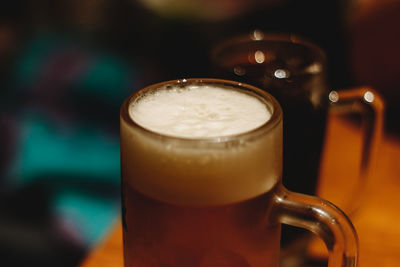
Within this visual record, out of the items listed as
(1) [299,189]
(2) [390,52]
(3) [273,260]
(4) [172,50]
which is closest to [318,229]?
(3) [273,260]

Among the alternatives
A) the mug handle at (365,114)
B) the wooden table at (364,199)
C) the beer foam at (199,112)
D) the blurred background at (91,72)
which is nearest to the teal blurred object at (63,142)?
the blurred background at (91,72)

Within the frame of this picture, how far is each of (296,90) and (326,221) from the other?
0.78 feet

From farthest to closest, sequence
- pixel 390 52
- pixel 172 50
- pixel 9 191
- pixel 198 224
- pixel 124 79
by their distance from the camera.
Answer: pixel 172 50, pixel 124 79, pixel 9 191, pixel 390 52, pixel 198 224

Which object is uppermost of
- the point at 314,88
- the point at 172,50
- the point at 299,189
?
the point at 314,88

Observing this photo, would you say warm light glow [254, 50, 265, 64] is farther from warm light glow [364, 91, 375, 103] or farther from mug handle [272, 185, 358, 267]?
mug handle [272, 185, 358, 267]

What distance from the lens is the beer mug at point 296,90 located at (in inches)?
26.1

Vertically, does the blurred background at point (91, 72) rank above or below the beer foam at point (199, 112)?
below

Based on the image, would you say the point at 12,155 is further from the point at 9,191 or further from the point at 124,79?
the point at 124,79

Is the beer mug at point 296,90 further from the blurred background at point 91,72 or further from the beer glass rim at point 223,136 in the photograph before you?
the blurred background at point 91,72

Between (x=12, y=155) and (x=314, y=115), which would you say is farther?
(x=12, y=155)

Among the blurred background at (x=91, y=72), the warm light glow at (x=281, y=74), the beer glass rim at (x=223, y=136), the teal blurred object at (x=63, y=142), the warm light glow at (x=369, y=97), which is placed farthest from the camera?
the teal blurred object at (x=63, y=142)

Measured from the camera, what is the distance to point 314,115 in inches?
27.1

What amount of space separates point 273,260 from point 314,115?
9.6 inches

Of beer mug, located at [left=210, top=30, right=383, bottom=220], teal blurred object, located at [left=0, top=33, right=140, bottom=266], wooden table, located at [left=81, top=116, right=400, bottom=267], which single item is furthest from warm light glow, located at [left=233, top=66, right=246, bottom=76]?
teal blurred object, located at [left=0, top=33, right=140, bottom=266]
